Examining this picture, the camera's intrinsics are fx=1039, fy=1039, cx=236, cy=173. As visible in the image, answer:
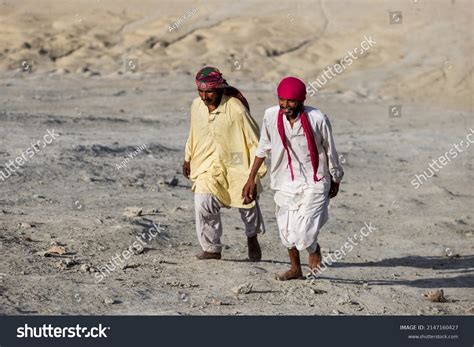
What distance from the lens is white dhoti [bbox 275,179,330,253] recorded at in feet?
24.6

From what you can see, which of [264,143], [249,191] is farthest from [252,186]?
[264,143]

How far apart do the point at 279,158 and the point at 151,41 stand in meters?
16.6

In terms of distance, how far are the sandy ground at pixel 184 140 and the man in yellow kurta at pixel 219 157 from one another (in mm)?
331

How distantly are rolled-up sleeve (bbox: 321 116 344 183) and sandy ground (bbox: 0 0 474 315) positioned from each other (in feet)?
2.85

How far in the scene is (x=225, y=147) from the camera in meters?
8.14

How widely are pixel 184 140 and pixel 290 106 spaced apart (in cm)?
777

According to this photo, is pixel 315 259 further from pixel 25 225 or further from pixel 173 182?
pixel 173 182

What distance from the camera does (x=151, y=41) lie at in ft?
77.8

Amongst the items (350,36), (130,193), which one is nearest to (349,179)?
(130,193)

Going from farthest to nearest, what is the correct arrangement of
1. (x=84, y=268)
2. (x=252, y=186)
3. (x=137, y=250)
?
(x=137, y=250) → (x=84, y=268) → (x=252, y=186)

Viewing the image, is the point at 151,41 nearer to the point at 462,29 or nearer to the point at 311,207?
the point at 462,29

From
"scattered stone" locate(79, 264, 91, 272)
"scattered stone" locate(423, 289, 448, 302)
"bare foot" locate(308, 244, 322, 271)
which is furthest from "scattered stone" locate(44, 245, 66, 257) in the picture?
"scattered stone" locate(423, 289, 448, 302)

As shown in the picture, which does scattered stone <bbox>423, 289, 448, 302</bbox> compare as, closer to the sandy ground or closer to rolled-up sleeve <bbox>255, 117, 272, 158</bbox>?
the sandy ground

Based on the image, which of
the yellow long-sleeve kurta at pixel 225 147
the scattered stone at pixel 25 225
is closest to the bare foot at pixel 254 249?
the yellow long-sleeve kurta at pixel 225 147
